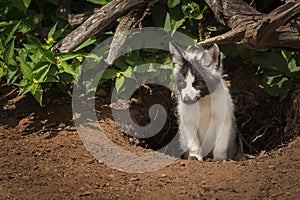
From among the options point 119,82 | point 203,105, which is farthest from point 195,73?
point 119,82

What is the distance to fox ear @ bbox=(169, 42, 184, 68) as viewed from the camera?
5.38 m

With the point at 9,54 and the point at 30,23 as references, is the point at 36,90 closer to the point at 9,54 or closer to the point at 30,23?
the point at 9,54

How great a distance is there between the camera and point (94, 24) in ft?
17.5

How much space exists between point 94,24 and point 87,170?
142cm

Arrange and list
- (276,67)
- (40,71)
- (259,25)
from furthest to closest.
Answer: (276,67)
(40,71)
(259,25)

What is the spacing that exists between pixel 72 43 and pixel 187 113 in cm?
126

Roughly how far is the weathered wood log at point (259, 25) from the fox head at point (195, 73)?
1.07 ft

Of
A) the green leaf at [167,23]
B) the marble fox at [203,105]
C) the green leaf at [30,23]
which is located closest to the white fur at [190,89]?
the marble fox at [203,105]

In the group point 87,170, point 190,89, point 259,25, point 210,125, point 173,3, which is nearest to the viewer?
point 259,25

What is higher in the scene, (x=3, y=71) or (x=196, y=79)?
(x=3, y=71)

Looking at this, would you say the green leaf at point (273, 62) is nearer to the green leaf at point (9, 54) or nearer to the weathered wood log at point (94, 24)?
the weathered wood log at point (94, 24)

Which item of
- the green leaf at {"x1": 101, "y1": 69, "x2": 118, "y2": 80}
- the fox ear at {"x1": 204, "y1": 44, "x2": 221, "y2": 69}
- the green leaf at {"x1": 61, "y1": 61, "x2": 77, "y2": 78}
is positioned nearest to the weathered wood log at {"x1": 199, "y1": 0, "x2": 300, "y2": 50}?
the fox ear at {"x1": 204, "y1": 44, "x2": 221, "y2": 69}

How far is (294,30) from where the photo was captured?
4766 mm

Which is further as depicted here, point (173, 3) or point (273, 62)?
point (273, 62)
